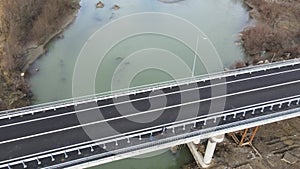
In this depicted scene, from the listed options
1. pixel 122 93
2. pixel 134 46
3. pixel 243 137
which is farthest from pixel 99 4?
pixel 243 137

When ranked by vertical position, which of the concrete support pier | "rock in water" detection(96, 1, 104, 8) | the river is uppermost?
"rock in water" detection(96, 1, 104, 8)

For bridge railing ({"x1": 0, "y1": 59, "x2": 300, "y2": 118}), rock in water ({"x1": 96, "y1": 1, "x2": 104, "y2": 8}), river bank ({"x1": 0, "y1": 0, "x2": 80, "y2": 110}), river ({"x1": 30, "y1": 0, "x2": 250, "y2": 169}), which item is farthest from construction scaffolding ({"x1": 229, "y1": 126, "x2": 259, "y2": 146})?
rock in water ({"x1": 96, "y1": 1, "x2": 104, "y2": 8})

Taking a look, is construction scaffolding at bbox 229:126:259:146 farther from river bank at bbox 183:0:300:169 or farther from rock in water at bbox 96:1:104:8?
rock in water at bbox 96:1:104:8

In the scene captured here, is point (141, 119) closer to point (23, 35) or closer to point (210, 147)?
point (210, 147)

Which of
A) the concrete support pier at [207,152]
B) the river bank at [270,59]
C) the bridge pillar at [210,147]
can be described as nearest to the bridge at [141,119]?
the bridge pillar at [210,147]

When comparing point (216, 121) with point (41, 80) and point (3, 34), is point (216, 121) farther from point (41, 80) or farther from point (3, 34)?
point (3, 34)

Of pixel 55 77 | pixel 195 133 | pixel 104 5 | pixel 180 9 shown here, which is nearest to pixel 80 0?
pixel 104 5
